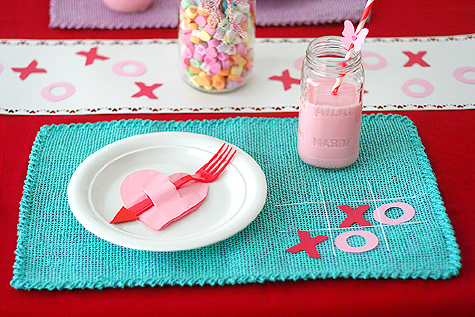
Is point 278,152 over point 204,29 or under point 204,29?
under

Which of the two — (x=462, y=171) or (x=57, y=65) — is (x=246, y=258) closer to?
(x=462, y=171)

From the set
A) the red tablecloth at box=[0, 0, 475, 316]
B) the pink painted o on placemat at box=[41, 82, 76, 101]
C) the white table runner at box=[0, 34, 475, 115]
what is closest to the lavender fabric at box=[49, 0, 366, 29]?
the white table runner at box=[0, 34, 475, 115]

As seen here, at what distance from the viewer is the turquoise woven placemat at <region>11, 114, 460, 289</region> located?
723mm

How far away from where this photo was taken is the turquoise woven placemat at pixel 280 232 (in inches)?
28.5

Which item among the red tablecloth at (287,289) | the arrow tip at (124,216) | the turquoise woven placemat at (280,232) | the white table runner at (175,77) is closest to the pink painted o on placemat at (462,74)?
the white table runner at (175,77)

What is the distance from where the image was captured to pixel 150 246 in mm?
706

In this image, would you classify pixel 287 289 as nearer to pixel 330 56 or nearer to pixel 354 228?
pixel 354 228

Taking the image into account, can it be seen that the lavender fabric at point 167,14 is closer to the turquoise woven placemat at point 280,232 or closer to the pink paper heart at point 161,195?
the turquoise woven placemat at point 280,232

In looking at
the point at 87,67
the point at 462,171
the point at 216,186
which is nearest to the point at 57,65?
the point at 87,67

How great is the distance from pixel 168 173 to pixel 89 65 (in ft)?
1.49

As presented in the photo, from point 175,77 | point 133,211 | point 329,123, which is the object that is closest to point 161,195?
point 133,211

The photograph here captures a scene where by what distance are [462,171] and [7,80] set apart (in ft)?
3.01

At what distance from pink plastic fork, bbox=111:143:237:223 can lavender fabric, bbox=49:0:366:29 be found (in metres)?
0.56

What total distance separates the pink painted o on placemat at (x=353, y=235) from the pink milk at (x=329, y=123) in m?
0.15
